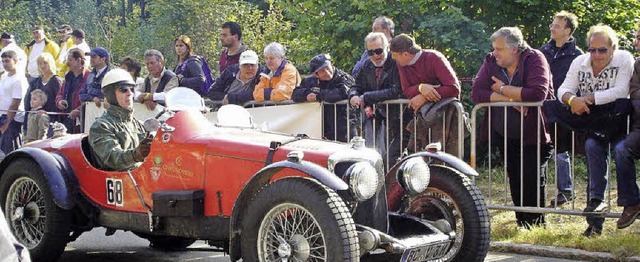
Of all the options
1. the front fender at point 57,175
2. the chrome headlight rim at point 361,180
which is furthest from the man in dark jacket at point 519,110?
the front fender at point 57,175

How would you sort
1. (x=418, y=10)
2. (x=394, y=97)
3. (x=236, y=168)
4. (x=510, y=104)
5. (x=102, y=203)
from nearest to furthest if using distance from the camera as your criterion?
(x=236, y=168), (x=102, y=203), (x=510, y=104), (x=394, y=97), (x=418, y=10)

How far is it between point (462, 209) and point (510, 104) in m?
2.41

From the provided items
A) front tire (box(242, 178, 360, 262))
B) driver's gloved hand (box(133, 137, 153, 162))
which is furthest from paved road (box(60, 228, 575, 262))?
front tire (box(242, 178, 360, 262))

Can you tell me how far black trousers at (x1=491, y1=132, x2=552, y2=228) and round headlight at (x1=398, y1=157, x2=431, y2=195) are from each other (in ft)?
8.45

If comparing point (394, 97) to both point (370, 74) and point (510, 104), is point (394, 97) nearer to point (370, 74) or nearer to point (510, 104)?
point (370, 74)

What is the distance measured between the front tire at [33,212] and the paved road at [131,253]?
0.50m

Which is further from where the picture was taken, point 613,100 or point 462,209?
point 613,100

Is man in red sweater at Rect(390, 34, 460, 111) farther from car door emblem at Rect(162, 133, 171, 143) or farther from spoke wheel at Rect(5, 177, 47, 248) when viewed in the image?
spoke wheel at Rect(5, 177, 47, 248)

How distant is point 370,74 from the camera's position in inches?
380

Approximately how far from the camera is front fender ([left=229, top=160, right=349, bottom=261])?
584 centimetres

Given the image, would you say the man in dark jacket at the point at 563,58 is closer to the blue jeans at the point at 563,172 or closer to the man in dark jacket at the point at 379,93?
the blue jeans at the point at 563,172

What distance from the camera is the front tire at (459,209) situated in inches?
255

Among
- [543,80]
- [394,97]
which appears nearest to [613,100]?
[543,80]

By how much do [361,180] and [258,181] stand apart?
0.63m
